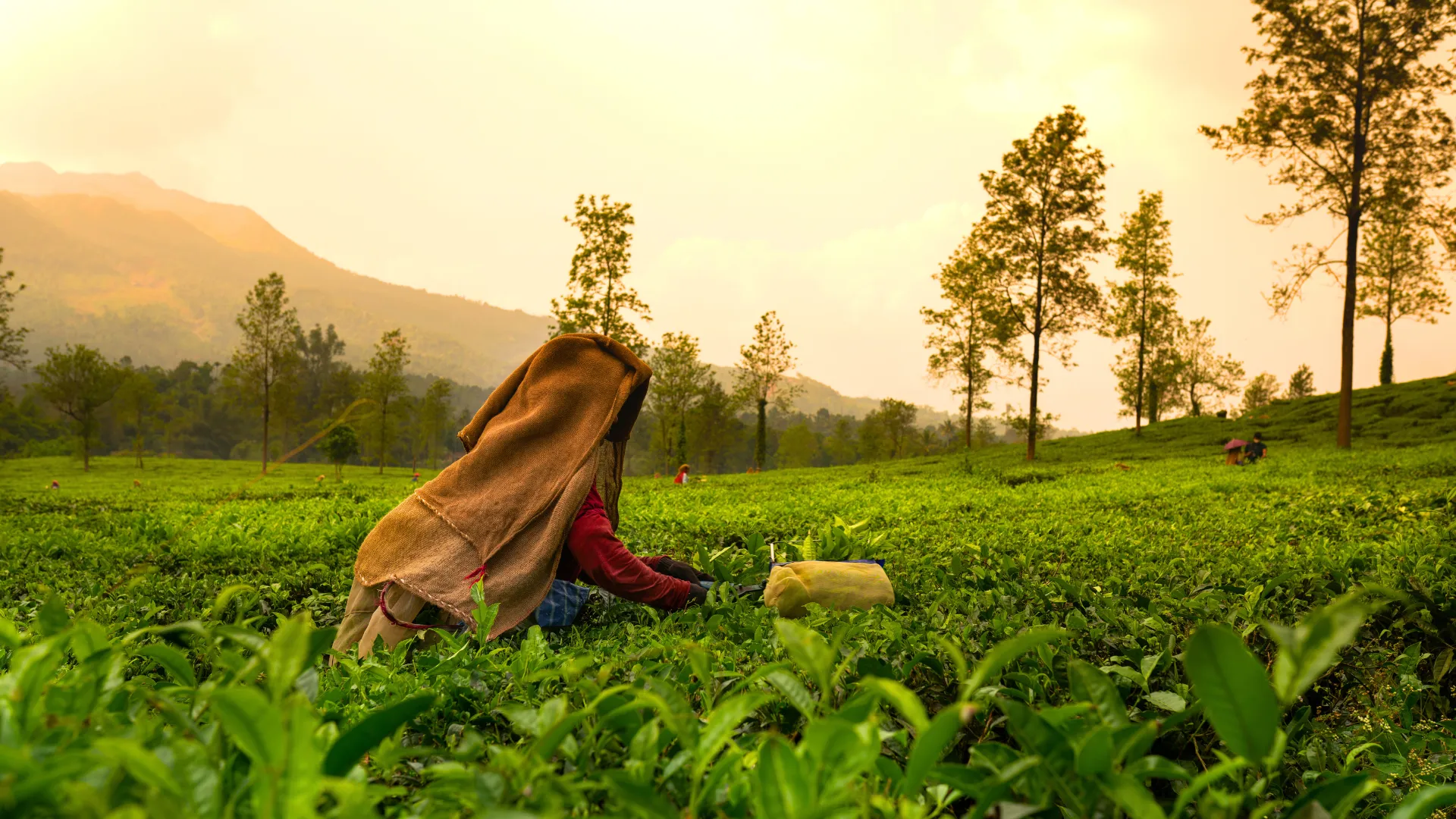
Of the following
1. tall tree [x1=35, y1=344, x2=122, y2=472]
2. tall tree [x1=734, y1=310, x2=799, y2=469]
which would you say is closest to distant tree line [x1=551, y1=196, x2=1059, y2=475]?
tall tree [x1=734, y1=310, x2=799, y2=469]

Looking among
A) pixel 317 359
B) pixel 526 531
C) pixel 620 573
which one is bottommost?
pixel 620 573

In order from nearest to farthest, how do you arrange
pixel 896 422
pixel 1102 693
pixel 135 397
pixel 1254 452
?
pixel 1102 693 → pixel 1254 452 → pixel 135 397 → pixel 896 422

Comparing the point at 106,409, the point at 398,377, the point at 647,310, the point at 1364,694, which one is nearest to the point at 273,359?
the point at 398,377

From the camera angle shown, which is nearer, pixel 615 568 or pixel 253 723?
pixel 253 723

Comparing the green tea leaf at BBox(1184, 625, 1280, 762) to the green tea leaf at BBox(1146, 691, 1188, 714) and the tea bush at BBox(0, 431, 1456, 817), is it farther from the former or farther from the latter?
the green tea leaf at BBox(1146, 691, 1188, 714)

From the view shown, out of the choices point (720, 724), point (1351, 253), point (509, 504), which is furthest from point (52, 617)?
point (1351, 253)

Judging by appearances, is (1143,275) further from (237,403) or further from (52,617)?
(237,403)

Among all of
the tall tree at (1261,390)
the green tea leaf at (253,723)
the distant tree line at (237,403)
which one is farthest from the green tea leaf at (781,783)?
the tall tree at (1261,390)

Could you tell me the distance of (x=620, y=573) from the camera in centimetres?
359

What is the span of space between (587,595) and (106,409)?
4144 inches

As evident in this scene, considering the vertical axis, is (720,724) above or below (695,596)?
above

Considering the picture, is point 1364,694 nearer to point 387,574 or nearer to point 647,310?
point 387,574

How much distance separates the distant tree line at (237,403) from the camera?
40062mm

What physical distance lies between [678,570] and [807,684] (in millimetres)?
1921
